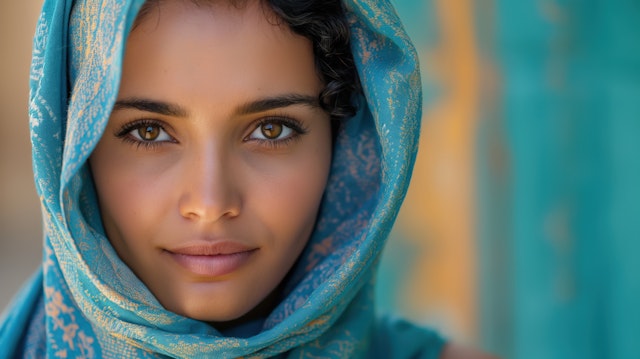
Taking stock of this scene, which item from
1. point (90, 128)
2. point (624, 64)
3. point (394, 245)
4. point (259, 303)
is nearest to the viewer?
point (90, 128)

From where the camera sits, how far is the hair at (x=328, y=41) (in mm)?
1365

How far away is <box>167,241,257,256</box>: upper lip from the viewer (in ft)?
4.28

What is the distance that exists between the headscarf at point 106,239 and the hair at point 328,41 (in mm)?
27

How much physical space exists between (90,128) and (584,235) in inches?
51.9

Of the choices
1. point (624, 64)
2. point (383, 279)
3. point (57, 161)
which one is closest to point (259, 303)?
point (57, 161)

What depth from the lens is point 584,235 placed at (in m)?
2.04

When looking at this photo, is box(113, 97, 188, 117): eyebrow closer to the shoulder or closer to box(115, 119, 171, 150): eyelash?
box(115, 119, 171, 150): eyelash

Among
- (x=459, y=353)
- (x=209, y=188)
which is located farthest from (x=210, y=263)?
(x=459, y=353)

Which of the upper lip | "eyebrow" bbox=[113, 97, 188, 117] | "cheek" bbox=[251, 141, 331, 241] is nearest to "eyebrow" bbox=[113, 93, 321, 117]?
"eyebrow" bbox=[113, 97, 188, 117]

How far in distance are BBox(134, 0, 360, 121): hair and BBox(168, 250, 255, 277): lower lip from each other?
32 cm

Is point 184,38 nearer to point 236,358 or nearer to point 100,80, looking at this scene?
point 100,80

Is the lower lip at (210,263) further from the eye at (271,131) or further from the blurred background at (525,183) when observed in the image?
the blurred background at (525,183)

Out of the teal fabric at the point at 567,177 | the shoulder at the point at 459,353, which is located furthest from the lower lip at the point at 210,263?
the teal fabric at the point at 567,177

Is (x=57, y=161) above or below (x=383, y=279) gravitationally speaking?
above
